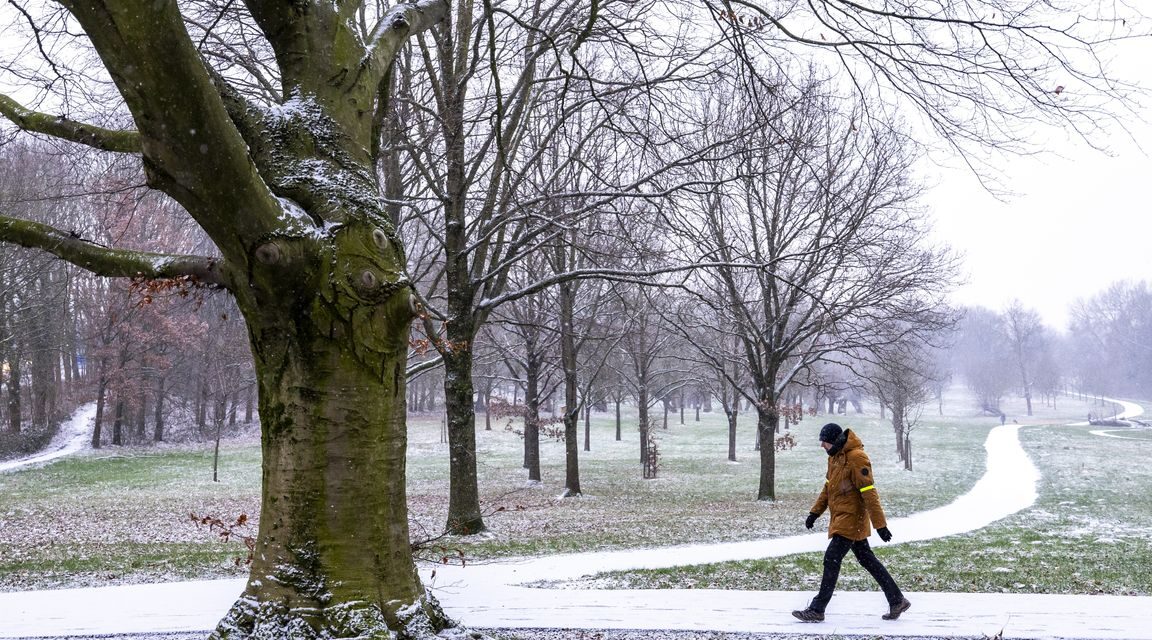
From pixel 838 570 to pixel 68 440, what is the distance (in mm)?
37867

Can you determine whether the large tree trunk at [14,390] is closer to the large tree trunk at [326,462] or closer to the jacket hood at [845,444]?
the large tree trunk at [326,462]

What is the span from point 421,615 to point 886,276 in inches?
642

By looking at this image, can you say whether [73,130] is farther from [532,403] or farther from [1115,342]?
[1115,342]

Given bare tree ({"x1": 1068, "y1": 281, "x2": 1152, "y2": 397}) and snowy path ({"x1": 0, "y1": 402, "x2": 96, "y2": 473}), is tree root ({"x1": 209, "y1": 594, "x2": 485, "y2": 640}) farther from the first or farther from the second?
bare tree ({"x1": 1068, "y1": 281, "x2": 1152, "y2": 397})

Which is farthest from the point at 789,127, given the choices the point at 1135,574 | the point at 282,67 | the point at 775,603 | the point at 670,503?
the point at 282,67

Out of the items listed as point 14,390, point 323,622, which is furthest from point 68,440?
point 323,622

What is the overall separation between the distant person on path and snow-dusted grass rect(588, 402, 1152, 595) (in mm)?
1477

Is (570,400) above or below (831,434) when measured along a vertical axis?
above

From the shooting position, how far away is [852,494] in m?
6.29

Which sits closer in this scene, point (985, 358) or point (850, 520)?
point (850, 520)

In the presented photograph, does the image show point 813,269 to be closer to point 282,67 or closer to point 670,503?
point 670,503

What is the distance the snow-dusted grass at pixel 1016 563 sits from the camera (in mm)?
7859

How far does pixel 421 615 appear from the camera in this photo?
417cm

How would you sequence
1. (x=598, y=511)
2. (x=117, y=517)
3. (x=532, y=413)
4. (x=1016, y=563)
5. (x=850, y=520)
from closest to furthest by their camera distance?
(x=850, y=520)
(x=1016, y=563)
(x=117, y=517)
(x=598, y=511)
(x=532, y=413)
